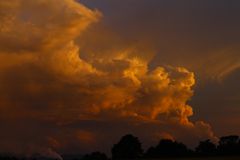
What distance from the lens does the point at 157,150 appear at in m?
166

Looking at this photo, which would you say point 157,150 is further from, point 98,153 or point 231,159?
point 231,159

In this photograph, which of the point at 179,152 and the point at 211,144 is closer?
the point at 179,152

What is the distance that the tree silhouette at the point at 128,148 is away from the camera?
166375 mm

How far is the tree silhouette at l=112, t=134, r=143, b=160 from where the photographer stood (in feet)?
546

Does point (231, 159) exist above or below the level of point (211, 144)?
below

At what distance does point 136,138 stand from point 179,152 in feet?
61.3

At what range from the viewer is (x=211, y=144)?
16825 cm

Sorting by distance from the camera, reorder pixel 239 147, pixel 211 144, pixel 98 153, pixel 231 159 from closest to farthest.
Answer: pixel 231 159 < pixel 239 147 < pixel 211 144 < pixel 98 153

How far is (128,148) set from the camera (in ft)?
552

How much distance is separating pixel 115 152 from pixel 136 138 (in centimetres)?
877

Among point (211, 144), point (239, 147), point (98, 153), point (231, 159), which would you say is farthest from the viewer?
point (98, 153)

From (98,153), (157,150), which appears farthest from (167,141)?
(98,153)

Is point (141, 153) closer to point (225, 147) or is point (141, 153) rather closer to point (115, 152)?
point (115, 152)

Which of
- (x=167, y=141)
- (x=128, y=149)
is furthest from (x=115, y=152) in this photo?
(x=167, y=141)
